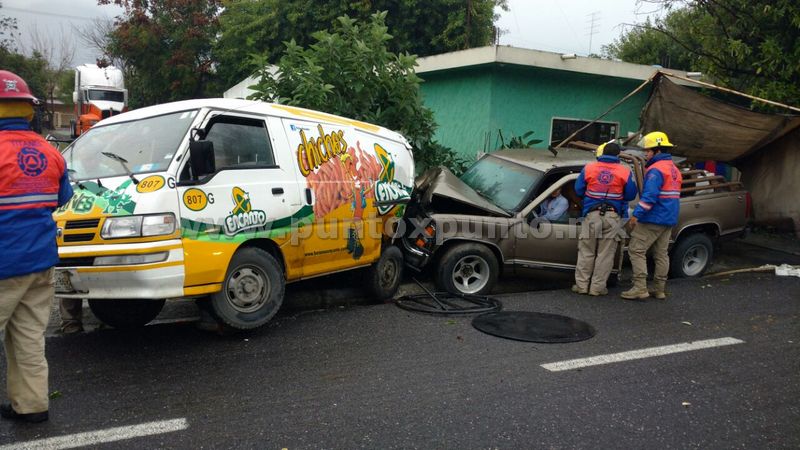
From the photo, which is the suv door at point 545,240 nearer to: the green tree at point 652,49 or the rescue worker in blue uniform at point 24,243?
the rescue worker in blue uniform at point 24,243

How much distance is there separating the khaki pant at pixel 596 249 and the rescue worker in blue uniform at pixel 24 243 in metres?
5.50

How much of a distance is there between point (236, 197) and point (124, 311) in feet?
5.21

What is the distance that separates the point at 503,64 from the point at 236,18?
1548 cm

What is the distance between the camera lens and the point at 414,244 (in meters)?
6.98

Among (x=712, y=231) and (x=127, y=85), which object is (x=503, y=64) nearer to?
(x=712, y=231)

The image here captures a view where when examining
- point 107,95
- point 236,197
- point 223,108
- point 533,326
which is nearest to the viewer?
point 236,197

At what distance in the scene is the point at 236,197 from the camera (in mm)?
4867

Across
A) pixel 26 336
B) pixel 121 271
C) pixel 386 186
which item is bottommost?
pixel 26 336

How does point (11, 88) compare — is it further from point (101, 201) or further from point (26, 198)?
point (101, 201)

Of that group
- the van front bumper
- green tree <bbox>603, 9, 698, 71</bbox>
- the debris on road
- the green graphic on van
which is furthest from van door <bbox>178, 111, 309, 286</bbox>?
green tree <bbox>603, 9, 698, 71</bbox>

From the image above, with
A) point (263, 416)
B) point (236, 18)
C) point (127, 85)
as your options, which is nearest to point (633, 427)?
point (263, 416)

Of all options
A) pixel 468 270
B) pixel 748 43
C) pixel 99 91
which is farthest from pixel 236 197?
pixel 99 91

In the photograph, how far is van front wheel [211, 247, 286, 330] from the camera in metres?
4.86

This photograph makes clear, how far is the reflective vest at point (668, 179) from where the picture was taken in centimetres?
685
